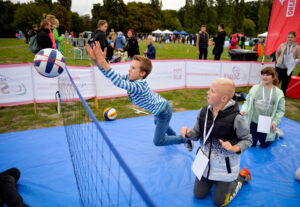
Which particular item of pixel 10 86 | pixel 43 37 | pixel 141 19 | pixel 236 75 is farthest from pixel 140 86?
pixel 141 19

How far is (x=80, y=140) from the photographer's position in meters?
4.40

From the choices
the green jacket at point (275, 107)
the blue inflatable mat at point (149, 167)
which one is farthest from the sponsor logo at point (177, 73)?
the green jacket at point (275, 107)

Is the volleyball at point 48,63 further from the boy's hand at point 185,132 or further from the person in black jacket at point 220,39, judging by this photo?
the person in black jacket at point 220,39

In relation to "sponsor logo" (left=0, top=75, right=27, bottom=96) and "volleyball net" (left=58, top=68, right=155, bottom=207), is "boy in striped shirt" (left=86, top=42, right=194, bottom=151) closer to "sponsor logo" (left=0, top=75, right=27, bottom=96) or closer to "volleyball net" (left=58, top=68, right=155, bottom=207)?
"volleyball net" (left=58, top=68, right=155, bottom=207)

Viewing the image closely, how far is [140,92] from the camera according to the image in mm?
2963

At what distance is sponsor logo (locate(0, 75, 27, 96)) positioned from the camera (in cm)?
548

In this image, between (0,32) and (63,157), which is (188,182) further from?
(0,32)

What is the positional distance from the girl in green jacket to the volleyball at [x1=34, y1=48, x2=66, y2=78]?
3.96 meters

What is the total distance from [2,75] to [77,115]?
86.8 inches

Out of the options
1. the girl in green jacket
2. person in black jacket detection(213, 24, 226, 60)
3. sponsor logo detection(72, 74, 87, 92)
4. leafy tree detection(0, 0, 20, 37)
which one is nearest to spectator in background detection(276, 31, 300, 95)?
person in black jacket detection(213, 24, 226, 60)

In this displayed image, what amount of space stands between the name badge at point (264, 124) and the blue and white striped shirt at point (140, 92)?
2.07 m

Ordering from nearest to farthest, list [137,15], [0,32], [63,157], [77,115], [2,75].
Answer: [63,157], [2,75], [77,115], [0,32], [137,15]

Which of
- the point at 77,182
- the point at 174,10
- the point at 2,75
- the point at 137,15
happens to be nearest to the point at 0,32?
the point at 137,15

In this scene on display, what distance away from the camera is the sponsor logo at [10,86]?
548 cm
